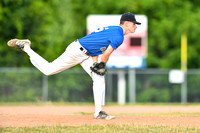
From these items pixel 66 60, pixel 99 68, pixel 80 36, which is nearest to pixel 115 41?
pixel 99 68

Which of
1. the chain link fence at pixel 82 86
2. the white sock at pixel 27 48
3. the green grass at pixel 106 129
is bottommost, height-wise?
the green grass at pixel 106 129

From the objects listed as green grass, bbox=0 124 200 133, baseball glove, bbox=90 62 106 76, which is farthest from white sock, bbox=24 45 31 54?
green grass, bbox=0 124 200 133

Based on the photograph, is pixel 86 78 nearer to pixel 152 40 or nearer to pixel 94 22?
pixel 94 22

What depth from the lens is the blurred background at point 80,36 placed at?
23297 mm

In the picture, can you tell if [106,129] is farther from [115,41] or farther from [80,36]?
[80,36]

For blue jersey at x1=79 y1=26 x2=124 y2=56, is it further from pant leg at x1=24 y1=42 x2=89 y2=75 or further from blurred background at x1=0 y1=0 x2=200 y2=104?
blurred background at x1=0 y1=0 x2=200 y2=104

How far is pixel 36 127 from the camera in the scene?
749 centimetres

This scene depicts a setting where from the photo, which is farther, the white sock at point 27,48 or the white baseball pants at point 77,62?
the white sock at point 27,48

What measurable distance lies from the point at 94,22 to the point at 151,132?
16.1 metres

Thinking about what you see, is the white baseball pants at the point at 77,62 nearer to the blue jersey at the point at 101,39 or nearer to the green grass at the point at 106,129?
the blue jersey at the point at 101,39

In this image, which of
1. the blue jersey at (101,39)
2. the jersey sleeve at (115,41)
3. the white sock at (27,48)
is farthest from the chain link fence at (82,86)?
the jersey sleeve at (115,41)

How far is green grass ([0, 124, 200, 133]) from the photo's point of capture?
276 inches

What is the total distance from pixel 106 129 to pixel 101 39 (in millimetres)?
1985

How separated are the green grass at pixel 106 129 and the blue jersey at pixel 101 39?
1670 millimetres
